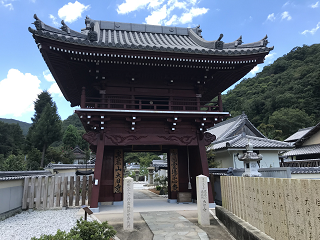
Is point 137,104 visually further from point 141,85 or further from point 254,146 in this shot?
point 254,146

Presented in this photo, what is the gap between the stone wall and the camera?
3.22m

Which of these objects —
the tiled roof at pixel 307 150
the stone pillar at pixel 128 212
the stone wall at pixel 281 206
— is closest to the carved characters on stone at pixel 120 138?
the stone pillar at pixel 128 212

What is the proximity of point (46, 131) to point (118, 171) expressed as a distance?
26.1 metres

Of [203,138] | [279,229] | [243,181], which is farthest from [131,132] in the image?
[279,229]

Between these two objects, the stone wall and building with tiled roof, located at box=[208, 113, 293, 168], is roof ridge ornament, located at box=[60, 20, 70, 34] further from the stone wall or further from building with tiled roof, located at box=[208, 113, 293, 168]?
building with tiled roof, located at box=[208, 113, 293, 168]

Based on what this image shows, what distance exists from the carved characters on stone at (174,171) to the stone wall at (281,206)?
596 cm

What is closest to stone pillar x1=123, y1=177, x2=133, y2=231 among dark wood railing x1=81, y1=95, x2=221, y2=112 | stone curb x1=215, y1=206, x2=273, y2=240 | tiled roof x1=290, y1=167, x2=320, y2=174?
stone curb x1=215, y1=206, x2=273, y2=240

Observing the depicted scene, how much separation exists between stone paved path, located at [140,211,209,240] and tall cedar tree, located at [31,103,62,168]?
28.8 meters

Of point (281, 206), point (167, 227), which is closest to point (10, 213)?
point (167, 227)

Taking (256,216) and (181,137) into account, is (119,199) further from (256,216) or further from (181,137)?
(256,216)

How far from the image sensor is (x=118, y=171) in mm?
11430

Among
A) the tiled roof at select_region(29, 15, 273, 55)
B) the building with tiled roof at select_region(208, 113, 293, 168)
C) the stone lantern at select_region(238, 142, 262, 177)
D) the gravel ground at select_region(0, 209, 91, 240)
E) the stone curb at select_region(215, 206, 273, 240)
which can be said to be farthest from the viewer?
the building with tiled roof at select_region(208, 113, 293, 168)

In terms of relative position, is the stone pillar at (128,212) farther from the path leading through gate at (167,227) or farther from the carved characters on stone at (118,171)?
the carved characters on stone at (118,171)

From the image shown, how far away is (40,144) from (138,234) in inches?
1245
